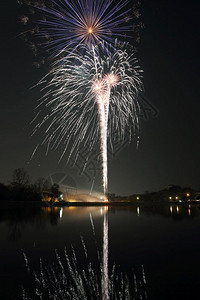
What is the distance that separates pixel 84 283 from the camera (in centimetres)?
465

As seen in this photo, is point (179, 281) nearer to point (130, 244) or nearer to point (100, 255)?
point (100, 255)

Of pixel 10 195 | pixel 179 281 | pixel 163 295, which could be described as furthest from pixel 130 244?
pixel 10 195

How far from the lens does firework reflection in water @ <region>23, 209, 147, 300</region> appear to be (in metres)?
4.13

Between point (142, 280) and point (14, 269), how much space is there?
305 centimetres

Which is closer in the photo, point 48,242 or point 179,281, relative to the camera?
point 179,281

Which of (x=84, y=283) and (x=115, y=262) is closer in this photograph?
(x=84, y=283)

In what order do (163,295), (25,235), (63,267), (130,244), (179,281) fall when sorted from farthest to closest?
(25,235) < (130,244) < (63,267) < (179,281) < (163,295)

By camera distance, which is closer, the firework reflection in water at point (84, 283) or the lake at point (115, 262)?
the firework reflection in water at point (84, 283)

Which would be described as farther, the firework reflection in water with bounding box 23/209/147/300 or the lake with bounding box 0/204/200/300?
the lake with bounding box 0/204/200/300

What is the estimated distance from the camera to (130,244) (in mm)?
7926

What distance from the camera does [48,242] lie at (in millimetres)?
8383

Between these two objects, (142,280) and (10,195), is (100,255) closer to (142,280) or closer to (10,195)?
(142,280)

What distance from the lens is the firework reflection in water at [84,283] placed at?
413 centimetres

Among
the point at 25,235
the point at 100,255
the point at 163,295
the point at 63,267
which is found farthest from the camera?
the point at 25,235
